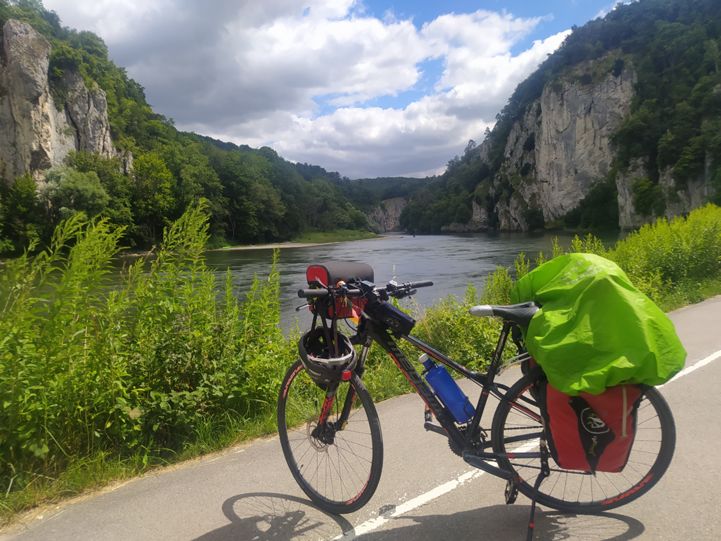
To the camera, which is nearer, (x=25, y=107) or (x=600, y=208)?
(x=25, y=107)

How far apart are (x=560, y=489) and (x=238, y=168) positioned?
88.6 meters

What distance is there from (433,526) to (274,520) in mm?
855

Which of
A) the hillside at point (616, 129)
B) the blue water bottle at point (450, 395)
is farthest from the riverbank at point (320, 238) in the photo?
the blue water bottle at point (450, 395)

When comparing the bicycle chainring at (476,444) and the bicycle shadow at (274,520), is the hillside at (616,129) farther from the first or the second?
the bicycle shadow at (274,520)

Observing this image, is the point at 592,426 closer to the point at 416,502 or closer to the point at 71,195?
the point at 416,502

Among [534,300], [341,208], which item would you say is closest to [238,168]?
[341,208]

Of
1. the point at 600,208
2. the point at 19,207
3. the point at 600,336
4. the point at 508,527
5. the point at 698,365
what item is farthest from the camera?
the point at 600,208

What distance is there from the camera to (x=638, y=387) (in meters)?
2.09

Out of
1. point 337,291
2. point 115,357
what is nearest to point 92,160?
point 115,357

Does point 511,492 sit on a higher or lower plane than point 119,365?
lower

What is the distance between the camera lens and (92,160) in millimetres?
61312

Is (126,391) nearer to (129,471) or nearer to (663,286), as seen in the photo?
(129,471)

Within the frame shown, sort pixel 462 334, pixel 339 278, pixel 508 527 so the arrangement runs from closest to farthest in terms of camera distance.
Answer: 1. pixel 508 527
2. pixel 339 278
3. pixel 462 334

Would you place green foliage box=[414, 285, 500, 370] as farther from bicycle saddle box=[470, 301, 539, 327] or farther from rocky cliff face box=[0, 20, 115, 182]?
rocky cliff face box=[0, 20, 115, 182]
